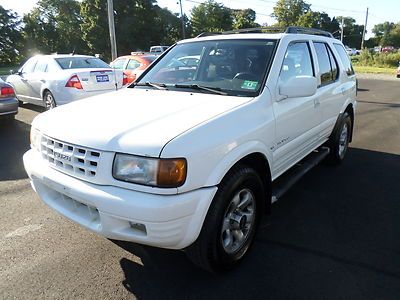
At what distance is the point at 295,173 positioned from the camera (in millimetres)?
4102

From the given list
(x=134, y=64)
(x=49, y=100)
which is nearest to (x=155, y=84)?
(x=49, y=100)

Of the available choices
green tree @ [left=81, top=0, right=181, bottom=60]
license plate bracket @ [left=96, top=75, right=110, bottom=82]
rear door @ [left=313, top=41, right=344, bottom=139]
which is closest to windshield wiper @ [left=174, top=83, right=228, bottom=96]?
rear door @ [left=313, top=41, right=344, bottom=139]

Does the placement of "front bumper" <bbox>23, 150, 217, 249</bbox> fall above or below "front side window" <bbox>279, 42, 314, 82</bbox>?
below

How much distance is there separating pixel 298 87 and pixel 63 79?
260 inches

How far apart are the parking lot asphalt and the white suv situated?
0.29 m

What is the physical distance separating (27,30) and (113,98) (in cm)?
5988

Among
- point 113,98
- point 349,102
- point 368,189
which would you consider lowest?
point 368,189

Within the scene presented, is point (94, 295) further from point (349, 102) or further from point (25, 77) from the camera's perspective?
point (25, 77)

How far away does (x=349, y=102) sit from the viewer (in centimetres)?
561

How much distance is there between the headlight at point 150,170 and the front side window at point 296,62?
1.65m

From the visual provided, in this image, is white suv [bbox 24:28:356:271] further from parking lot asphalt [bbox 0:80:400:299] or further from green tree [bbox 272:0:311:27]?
green tree [bbox 272:0:311:27]

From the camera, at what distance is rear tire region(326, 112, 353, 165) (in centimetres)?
524

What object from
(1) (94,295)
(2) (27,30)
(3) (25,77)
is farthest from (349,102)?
(2) (27,30)

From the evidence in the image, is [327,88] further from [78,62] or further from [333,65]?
[78,62]
